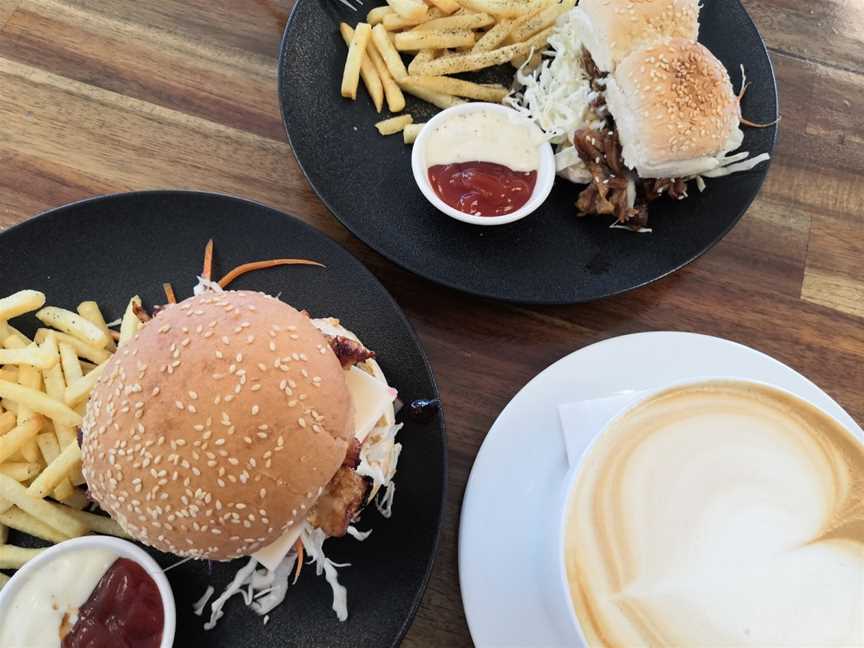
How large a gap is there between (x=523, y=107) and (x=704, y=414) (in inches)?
58.1

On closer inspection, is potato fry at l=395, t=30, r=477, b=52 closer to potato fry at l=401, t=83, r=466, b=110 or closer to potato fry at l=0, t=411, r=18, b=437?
potato fry at l=401, t=83, r=466, b=110

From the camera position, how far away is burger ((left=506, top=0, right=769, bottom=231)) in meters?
2.15

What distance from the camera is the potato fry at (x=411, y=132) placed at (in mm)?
2252

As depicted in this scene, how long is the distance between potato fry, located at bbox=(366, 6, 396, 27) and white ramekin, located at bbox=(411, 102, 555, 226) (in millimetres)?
474

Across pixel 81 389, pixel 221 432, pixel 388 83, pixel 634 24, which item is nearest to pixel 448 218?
pixel 388 83

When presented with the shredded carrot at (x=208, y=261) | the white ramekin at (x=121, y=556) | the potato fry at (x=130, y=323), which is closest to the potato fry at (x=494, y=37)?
the shredded carrot at (x=208, y=261)

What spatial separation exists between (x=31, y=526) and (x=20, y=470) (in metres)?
0.14

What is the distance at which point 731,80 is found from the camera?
2508mm

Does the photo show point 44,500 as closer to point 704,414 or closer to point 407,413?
point 407,413

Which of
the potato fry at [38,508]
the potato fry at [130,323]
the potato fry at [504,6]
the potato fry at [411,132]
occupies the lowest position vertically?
the potato fry at [38,508]

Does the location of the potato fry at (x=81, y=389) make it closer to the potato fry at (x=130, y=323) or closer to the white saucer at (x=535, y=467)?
the potato fry at (x=130, y=323)

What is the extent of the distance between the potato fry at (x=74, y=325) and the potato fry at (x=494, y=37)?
1.56m

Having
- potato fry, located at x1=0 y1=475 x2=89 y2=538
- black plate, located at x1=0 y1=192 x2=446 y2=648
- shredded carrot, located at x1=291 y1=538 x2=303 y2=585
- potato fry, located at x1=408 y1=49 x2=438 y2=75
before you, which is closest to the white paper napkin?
black plate, located at x1=0 y1=192 x2=446 y2=648

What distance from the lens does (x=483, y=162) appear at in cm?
222
